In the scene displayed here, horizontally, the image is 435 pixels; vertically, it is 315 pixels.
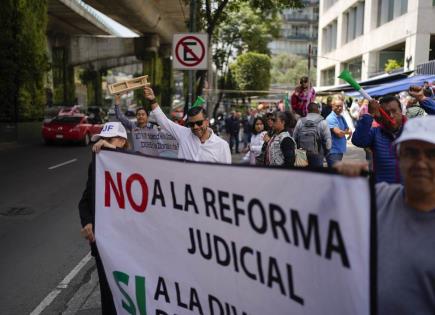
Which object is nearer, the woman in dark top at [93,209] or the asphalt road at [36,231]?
the woman in dark top at [93,209]

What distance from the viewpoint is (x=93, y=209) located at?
11.1 feet

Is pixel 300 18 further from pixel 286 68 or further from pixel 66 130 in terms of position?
pixel 66 130

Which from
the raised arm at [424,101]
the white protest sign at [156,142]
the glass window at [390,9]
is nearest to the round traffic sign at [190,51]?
the white protest sign at [156,142]

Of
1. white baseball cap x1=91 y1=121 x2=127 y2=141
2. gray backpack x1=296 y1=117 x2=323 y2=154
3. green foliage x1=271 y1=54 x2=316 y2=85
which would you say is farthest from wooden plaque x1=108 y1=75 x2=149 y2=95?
green foliage x1=271 y1=54 x2=316 y2=85

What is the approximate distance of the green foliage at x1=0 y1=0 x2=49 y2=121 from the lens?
2052cm

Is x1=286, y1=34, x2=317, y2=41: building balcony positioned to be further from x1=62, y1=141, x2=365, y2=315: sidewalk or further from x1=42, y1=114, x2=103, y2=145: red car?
x1=62, y1=141, x2=365, y2=315: sidewalk

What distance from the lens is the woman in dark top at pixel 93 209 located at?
3395mm

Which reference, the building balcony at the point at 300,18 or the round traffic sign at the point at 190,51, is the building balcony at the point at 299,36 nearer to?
the building balcony at the point at 300,18

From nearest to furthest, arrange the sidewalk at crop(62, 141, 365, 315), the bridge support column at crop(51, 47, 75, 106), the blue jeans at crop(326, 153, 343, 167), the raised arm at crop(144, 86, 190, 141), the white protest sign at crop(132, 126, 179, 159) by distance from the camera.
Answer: the sidewalk at crop(62, 141, 365, 315) < the raised arm at crop(144, 86, 190, 141) < the white protest sign at crop(132, 126, 179, 159) < the blue jeans at crop(326, 153, 343, 167) < the bridge support column at crop(51, 47, 75, 106)

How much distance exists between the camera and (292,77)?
288 ft

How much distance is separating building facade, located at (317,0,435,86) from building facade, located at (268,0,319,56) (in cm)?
6430

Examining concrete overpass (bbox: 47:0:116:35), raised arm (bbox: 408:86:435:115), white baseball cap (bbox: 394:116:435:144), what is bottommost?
white baseball cap (bbox: 394:116:435:144)

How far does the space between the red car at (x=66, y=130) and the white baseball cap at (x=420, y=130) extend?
63.2 feet

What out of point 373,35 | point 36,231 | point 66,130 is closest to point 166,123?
point 36,231
